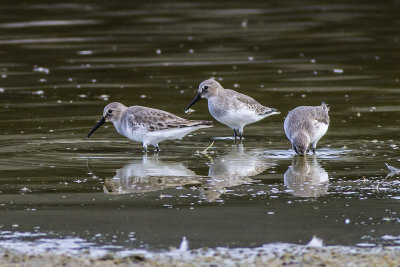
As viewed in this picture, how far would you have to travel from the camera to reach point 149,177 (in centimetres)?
945

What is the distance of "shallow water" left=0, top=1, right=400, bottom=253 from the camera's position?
24.3 feet

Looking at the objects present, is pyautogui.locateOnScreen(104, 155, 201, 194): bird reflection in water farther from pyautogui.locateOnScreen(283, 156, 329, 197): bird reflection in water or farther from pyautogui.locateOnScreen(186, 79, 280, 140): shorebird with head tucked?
pyautogui.locateOnScreen(186, 79, 280, 140): shorebird with head tucked

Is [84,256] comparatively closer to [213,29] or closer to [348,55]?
[348,55]

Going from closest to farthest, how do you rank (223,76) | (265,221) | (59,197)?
(265,221) < (59,197) < (223,76)

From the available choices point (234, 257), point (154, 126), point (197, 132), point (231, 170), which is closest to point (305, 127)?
point (231, 170)

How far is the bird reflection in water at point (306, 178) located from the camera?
8.60 meters

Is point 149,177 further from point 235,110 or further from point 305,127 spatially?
point 235,110

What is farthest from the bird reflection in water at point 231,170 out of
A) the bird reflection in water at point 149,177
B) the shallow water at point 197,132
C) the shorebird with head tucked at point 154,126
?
the shorebird with head tucked at point 154,126

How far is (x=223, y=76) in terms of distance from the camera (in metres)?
16.9

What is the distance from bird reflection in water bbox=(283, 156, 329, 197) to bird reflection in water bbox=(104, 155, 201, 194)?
1.00m

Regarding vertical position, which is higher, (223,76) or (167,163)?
(223,76)

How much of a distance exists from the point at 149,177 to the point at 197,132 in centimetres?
319

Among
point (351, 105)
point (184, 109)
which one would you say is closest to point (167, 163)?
point (184, 109)

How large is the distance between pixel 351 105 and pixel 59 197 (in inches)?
271
